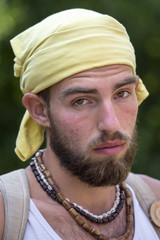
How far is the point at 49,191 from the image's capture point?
2613 millimetres

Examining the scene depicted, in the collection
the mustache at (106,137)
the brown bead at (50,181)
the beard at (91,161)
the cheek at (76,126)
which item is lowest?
the brown bead at (50,181)

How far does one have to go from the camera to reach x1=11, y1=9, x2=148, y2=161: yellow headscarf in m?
2.48

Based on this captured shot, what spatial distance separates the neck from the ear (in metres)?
0.19

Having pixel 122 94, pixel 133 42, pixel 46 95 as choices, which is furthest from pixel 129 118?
pixel 133 42

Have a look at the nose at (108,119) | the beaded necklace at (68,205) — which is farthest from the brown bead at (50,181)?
the nose at (108,119)

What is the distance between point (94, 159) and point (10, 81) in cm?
356

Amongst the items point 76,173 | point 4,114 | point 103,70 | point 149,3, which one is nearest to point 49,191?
point 76,173

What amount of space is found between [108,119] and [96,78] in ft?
0.79

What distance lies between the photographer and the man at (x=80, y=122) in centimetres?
246

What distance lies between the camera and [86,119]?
247 cm

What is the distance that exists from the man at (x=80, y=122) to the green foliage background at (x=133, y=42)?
8.73 feet

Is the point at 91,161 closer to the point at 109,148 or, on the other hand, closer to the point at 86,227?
the point at 109,148

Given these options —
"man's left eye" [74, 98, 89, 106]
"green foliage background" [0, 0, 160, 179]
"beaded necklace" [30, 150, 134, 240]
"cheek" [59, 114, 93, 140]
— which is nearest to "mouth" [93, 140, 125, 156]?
"cheek" [59, 114, 93, 140]

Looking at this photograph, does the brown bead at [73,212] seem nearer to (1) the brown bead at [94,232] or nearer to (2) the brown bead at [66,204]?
(2) the brown bead at [66,204]
